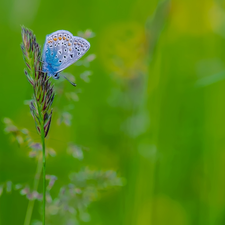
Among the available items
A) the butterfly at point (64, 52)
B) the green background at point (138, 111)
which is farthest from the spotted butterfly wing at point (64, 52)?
the green background at point (138, 111)

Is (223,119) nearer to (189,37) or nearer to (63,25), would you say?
(189,37)

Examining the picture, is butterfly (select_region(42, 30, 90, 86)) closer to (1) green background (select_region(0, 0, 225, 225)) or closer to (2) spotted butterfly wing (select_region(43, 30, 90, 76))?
(2) spotted butterfly wing (select_region(43, 30, 90, 76))

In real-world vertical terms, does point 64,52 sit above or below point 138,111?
above

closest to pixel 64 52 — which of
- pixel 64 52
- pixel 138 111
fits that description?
pixel 64 52

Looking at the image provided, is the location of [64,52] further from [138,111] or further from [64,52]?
[138,111]

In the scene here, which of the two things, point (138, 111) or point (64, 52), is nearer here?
point (64, 52)

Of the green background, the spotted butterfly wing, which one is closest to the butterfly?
the spotted butterfly wing
